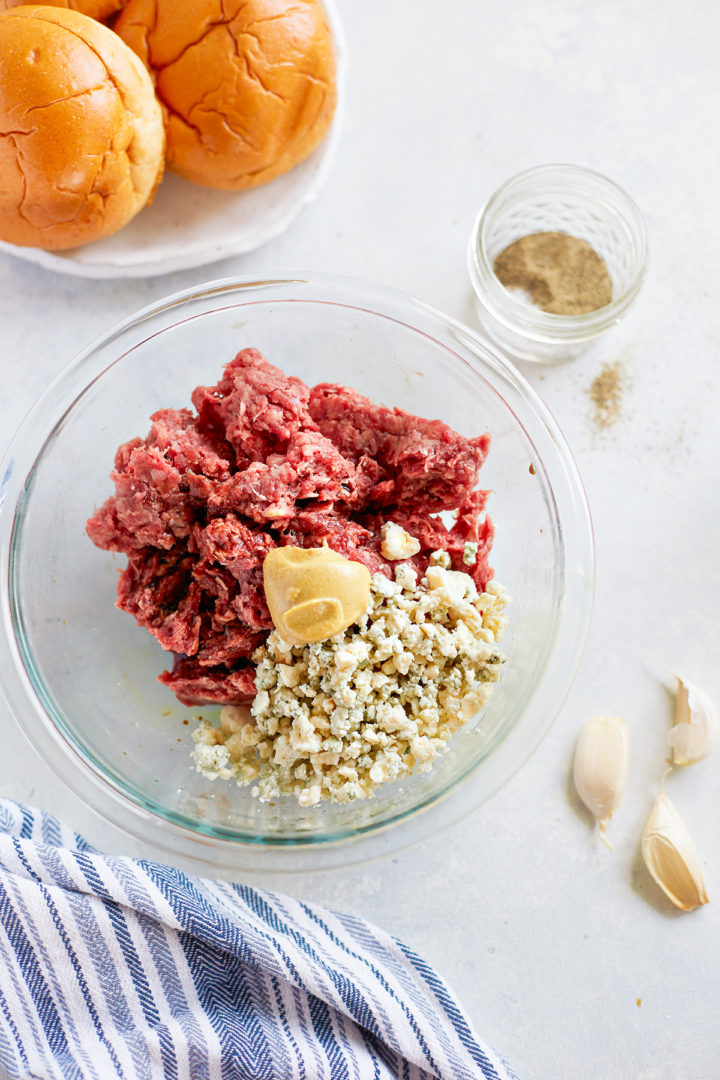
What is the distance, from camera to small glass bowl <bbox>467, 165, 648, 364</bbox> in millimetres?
2039

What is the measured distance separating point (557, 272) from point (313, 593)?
3.98 ft

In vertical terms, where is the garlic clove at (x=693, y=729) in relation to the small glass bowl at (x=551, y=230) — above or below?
below

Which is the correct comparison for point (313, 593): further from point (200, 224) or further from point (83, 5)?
point (83, 5)

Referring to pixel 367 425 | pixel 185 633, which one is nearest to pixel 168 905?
pixel 185 633

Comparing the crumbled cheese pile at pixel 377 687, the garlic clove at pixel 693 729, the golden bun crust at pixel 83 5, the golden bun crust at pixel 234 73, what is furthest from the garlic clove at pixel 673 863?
the golden bun crust at pixel 83 5

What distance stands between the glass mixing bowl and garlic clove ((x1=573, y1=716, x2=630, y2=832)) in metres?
0.26

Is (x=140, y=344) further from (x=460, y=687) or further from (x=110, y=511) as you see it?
(x=460, y=687)

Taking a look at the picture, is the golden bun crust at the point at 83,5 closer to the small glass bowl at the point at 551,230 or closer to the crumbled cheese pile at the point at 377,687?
the small glass bowl at the point at 551,230

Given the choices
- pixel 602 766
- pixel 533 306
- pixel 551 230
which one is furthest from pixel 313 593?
pixel 551 230

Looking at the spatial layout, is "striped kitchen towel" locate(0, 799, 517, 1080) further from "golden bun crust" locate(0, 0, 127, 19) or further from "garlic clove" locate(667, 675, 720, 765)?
"golden bun crust" locate(0, 0, 127, 19)

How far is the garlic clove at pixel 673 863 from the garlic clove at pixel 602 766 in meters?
0.12

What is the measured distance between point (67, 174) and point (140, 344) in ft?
1.29

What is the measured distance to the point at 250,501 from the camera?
162cm

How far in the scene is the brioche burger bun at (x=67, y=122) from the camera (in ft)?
5.80
